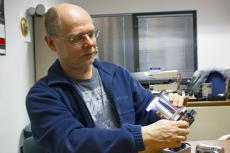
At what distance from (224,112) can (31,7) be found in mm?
1962

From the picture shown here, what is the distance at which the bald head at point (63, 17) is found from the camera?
117cm

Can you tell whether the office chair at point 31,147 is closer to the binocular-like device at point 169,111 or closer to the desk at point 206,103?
the binocular-like device at point 169,111

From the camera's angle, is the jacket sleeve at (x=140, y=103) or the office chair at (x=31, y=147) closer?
the jacket sleeve at (x=140, y=103)

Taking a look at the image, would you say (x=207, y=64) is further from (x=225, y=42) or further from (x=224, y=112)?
(x=224, y=112)

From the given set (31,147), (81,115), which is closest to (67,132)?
(81,115)

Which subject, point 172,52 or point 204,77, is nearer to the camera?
point 204,77

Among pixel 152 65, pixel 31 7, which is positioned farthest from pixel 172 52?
pixel 31 7

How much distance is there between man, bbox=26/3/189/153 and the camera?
100cm

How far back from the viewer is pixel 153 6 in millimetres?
5066

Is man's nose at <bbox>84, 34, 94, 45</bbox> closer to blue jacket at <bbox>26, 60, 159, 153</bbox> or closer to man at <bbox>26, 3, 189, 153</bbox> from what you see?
man at <bbox>26, 3, 189, 153</bbox>

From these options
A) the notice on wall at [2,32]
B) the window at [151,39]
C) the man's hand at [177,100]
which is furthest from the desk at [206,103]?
the window at [151,39]

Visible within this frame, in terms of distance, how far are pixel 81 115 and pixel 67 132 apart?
0.56 ft

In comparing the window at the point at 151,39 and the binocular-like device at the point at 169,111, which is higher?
the window at the point at 151,39

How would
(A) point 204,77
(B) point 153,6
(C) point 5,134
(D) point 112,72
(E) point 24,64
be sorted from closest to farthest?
(D) point 112,72 → (C) point 5,134 → (E) point 24,64 → (A) point 204,77 → (B) point 153,6
